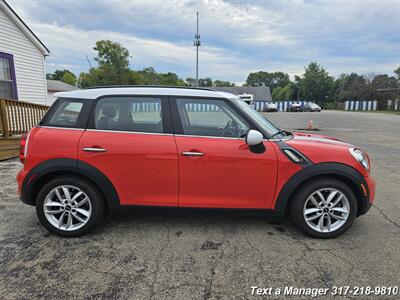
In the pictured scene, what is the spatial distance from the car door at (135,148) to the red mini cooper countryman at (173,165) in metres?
0.01

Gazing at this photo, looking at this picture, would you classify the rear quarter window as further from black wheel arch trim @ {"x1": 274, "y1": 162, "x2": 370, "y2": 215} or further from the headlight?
the headlight

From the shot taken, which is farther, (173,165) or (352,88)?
(352,88)

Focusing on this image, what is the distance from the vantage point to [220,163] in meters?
2.87

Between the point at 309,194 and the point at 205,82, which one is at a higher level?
the point at 205,82

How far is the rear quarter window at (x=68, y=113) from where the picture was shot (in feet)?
9.95

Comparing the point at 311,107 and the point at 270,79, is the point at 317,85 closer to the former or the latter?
the point at 311,107

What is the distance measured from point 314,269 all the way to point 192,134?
72.7 inches

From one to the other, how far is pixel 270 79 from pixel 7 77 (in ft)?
396

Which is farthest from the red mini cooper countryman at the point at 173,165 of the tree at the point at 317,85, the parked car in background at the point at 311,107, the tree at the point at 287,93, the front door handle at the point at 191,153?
the tree at the point at 287,93

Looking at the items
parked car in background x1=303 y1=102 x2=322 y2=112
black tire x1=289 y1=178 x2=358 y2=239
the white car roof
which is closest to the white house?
the white car roof

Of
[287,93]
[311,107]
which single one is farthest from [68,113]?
[287,93]

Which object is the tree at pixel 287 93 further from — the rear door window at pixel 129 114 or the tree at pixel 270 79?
the rear door window at pixel 129 114

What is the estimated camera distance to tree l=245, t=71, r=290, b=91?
11816 cm

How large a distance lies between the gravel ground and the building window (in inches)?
316
